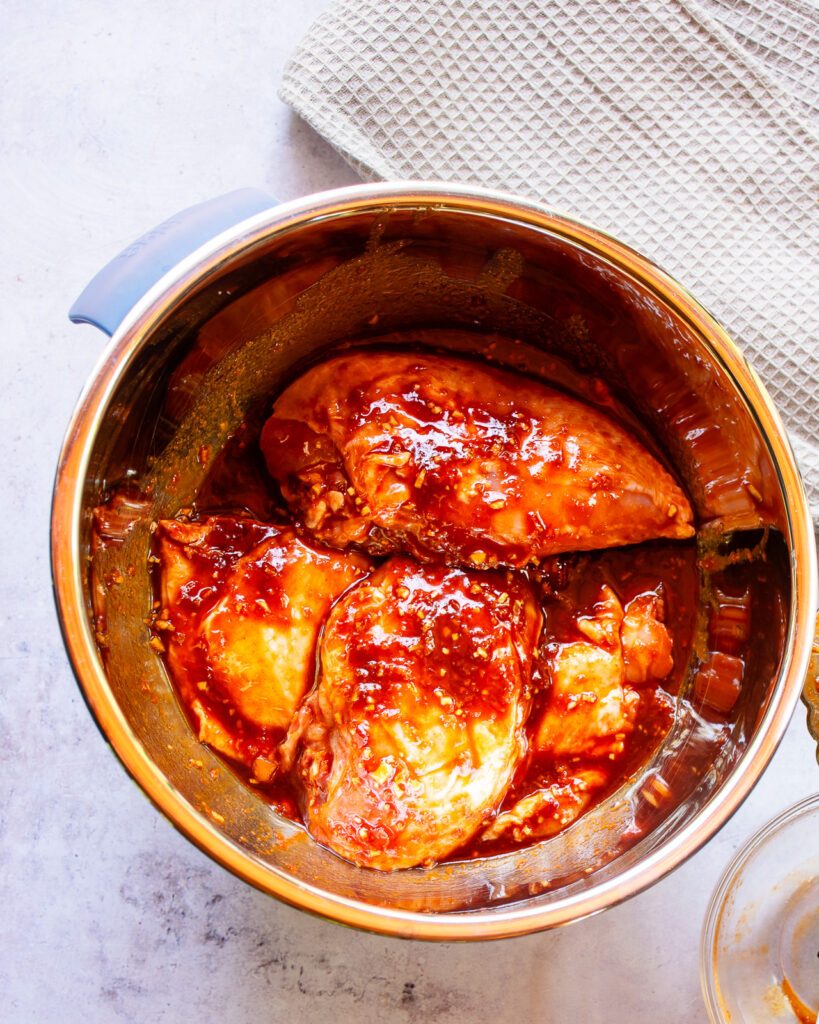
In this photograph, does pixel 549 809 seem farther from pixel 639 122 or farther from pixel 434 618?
pixel 639 122

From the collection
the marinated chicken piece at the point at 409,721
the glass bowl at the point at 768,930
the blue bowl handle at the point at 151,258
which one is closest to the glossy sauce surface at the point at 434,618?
the marinated chicken piece at the point at 409,721

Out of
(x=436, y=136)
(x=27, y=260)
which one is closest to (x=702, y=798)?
(x=436, y=136)

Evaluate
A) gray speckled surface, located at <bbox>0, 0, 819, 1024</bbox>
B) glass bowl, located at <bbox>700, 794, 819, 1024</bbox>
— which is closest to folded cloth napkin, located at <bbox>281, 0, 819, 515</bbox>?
gray speckled surface, located at <bbox>0, 0, 819, 1024</bbox>

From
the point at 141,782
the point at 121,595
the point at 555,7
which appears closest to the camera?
the point at 141,782

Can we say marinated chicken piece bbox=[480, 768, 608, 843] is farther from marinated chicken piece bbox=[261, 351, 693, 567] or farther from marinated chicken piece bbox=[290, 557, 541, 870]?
marinated chicken piece bbox=[261, 351, 693, 567]

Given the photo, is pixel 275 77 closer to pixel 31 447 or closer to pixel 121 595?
pixel 31 447

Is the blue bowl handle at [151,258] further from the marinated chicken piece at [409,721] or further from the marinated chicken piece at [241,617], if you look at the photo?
the marinated chicken piece at [409,721]

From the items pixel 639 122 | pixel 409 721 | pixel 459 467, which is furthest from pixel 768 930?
pixel 639 122
